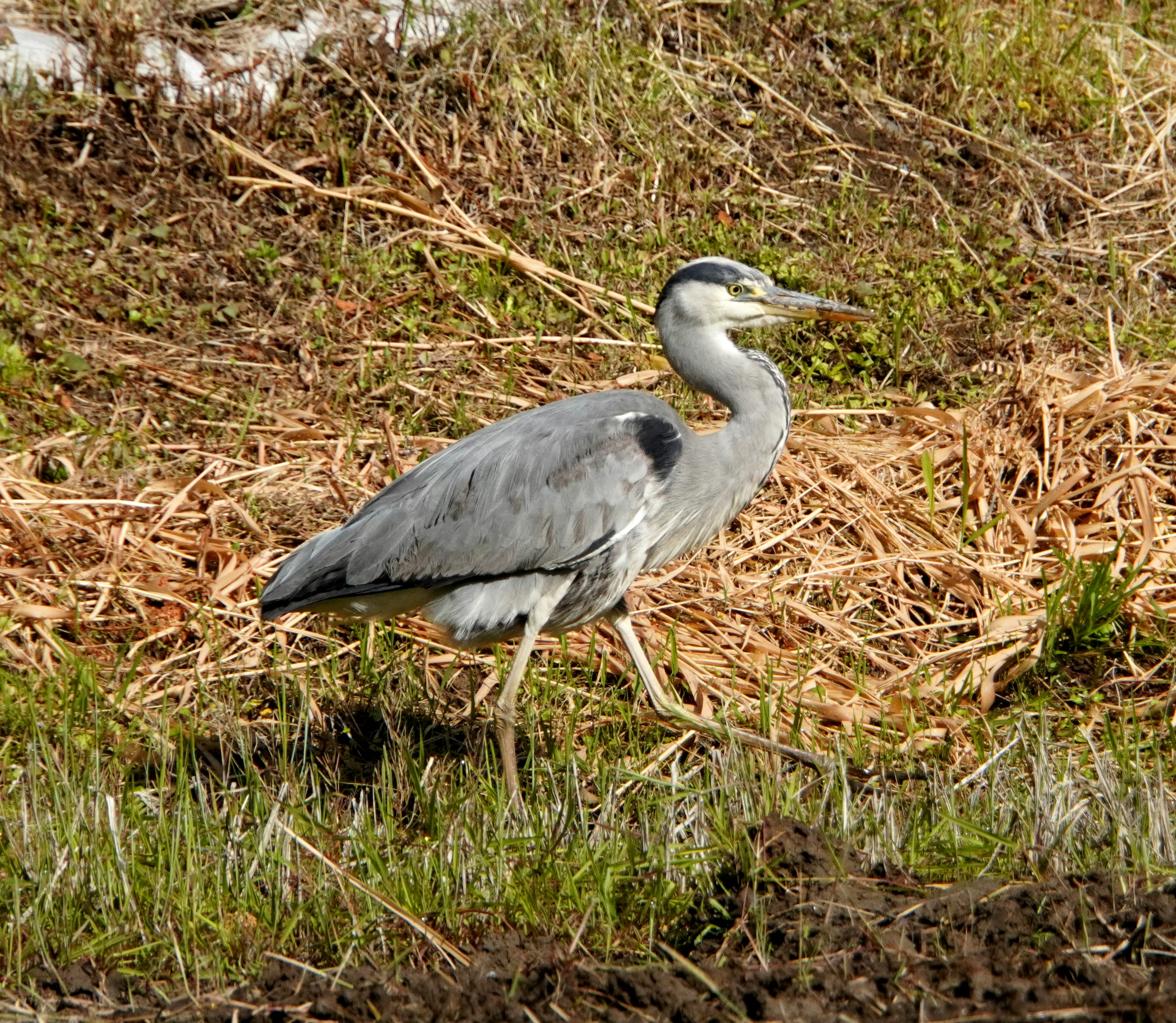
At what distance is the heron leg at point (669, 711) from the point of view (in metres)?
4.55

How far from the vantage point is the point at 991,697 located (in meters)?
4.91

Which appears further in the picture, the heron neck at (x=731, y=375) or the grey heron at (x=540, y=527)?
the heron neck at (x=731, y=375)

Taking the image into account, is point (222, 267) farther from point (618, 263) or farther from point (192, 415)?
point (618, 263)

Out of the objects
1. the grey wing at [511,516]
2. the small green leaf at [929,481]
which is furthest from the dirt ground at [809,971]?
the small green leaf at [929,481]

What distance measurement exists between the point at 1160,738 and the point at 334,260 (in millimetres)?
4612

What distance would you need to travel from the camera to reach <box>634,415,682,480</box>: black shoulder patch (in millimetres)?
4562

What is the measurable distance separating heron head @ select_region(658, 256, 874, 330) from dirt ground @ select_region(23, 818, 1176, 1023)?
225 centimetres

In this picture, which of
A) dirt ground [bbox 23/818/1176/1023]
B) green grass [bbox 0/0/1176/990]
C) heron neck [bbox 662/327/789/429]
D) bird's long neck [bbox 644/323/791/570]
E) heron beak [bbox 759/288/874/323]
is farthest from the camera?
heron beak [bbox 759/288/874/323]

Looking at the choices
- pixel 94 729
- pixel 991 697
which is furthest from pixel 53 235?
pixel 991 697

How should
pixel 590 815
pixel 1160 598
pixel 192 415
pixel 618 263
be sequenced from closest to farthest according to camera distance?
1. pixel 590 815
2. pixel 1160 598
3. pixel 192 415
4. pixel 618 263

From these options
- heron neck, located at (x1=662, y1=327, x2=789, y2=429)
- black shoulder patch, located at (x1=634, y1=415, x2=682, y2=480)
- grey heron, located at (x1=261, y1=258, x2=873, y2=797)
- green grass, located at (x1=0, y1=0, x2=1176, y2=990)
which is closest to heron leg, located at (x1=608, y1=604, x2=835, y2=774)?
grey heron, located at (x1=261, y1=258, x2=873, y2=797)

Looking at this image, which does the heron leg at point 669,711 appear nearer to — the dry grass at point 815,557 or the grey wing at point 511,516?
the dry grass at point 815,557

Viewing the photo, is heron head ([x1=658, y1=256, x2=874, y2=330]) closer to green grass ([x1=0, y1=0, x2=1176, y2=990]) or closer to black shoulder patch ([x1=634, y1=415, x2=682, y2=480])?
black shoulder patch ([x1=634, y1=415, x2=682, y2=480])

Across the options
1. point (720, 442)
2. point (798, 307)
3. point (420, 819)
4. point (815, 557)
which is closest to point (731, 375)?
point (720, 442)
